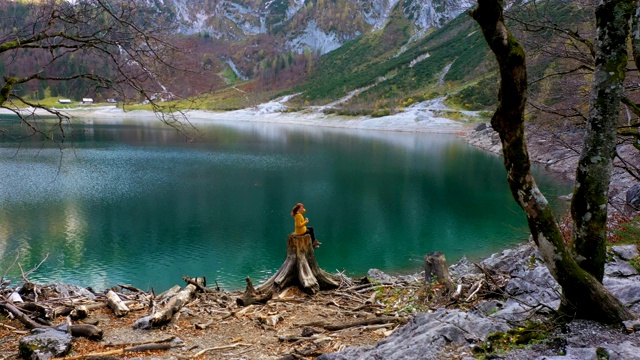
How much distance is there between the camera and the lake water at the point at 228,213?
62.9 feet

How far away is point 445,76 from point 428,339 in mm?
131654

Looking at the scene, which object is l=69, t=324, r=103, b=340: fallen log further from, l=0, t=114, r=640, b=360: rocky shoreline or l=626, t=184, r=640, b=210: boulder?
l=626, t=184, r=640, b=210: boulder

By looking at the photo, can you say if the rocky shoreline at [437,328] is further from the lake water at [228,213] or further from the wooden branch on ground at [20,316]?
the lake water at [228,213]

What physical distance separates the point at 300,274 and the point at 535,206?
20.9ft

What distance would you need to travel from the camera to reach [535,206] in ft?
14.9

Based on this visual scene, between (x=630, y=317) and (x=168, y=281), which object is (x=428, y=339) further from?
(x=168, y=281)

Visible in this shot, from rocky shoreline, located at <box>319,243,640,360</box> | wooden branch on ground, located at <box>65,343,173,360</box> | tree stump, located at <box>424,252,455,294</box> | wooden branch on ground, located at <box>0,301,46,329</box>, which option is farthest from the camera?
tree stump, located at <box>424,252,455,294</box>

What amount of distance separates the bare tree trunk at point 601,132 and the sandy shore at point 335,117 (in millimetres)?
71429

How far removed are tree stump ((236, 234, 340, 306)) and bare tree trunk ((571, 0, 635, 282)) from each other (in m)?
6.18

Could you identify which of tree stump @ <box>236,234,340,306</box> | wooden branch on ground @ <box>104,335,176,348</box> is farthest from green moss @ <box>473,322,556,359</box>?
tree stump @ <box>236,234,340,306</box>

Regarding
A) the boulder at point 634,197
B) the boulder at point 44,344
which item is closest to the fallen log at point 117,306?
the boulder at point 44,344

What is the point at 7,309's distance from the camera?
7.05 meters

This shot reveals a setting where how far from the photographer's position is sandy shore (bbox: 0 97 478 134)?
89875 mm

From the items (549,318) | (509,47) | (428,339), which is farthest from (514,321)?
(509,47)
